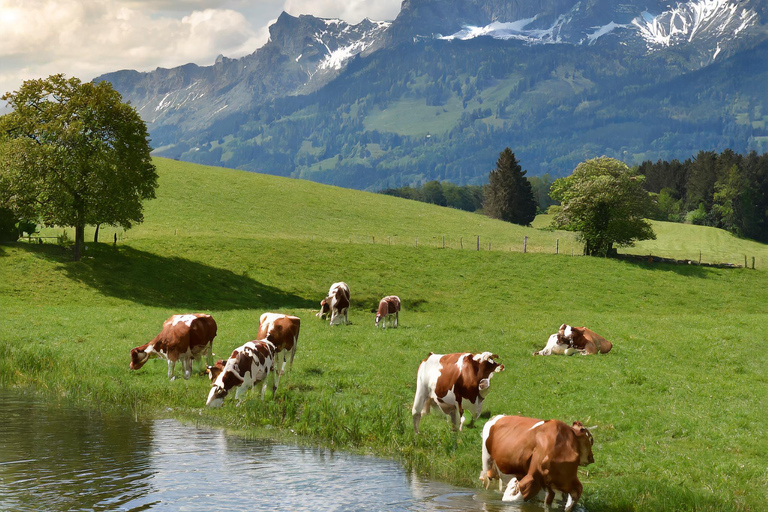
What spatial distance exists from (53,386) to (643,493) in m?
17.6

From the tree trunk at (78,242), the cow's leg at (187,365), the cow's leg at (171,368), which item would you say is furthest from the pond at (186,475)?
the tree trunk at (78,242)

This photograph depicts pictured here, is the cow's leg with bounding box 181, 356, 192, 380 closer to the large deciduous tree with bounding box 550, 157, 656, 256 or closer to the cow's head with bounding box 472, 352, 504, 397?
the cow's head with bounding box 472, 352, 504, 397

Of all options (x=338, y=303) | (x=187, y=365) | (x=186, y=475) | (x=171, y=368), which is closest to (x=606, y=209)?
(x=338, y=303)

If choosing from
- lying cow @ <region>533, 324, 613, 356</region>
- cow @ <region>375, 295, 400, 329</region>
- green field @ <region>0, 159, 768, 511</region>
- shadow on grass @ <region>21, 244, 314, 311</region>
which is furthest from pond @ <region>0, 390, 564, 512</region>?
shadow on grass @ <region>21, 244, 314, 311</region>

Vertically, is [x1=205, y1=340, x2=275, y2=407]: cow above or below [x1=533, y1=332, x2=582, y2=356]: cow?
below

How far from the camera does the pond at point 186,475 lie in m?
12.3

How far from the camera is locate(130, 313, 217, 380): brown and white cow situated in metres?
23.0

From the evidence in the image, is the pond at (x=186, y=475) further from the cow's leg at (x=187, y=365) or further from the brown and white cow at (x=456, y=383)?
the cow's leg at (x=187, y=365)

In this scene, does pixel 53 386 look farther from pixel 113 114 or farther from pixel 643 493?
pixel 113 114

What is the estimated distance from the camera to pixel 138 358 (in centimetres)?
2364

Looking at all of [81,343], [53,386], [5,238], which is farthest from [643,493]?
[5,238]

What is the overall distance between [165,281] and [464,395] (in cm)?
4019

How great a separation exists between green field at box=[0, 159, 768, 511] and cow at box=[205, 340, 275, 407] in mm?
500

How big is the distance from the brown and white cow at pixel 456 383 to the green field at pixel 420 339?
0.69 meters
